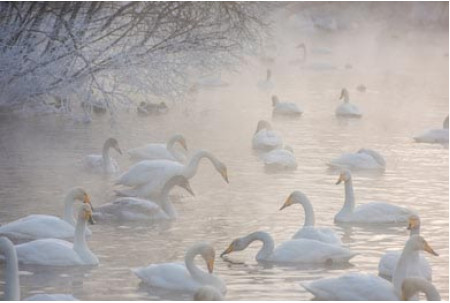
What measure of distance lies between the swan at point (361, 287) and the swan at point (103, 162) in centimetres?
607

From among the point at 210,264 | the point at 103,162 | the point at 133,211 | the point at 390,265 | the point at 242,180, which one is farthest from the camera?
the point at 103,162

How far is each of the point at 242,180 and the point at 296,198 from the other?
2.70 m

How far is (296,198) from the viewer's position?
37.8 ft

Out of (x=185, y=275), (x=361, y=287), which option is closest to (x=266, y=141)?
(x=185, y=275)

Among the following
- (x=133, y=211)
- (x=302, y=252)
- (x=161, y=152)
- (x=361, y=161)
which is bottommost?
(x=302, y=252)

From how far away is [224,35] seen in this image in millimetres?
20125

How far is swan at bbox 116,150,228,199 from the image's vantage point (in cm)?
1299

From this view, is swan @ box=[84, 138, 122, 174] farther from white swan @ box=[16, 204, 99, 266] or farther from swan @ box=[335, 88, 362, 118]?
swan @ box=[335, 88, 362, 118]

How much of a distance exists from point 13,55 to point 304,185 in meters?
4.57

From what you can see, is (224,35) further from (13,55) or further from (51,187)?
(51,187)

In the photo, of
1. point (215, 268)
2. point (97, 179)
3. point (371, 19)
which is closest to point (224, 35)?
point (97, 179)

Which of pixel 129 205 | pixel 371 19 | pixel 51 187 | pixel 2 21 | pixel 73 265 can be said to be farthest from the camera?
pixel 371 19

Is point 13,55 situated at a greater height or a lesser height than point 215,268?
greater

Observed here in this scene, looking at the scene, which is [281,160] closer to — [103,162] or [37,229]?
[103,162]
